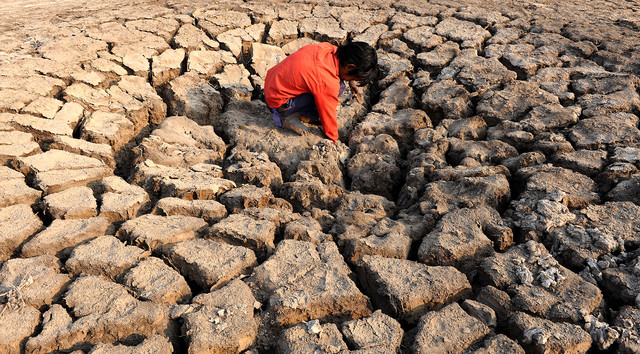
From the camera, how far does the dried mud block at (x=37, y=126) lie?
7.93 ft

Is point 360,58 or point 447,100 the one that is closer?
point 360,58

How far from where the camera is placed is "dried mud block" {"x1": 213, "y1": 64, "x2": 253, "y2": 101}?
3.10 metres

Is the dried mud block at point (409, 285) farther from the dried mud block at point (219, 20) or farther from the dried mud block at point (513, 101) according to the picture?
the dried mud block at point (219, 20)

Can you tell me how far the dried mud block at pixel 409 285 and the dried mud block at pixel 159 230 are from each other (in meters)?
0.72

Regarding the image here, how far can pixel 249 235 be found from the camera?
6.14 ft

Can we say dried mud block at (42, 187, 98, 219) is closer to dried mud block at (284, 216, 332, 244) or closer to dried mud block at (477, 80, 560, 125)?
dried mud block at (284, 216, 332, 244)

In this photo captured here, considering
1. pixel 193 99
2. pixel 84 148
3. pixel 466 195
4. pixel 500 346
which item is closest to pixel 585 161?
pixel 466 195

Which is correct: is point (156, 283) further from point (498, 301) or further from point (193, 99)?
point (193, 99)

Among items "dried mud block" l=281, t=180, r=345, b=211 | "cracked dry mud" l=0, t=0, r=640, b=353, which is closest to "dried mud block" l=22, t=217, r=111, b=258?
"cracked dry mud" l=0, t=0, r=640, b=353

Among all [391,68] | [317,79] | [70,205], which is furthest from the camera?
[391,68]

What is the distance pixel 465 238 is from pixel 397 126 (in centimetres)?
109

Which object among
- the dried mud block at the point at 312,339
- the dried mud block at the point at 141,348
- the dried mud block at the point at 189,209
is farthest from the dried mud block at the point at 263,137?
the dried mud block at the point at 141,348

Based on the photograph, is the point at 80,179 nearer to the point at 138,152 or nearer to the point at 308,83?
the point at 138,152

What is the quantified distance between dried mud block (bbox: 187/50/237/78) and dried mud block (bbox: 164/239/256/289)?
1.73m
